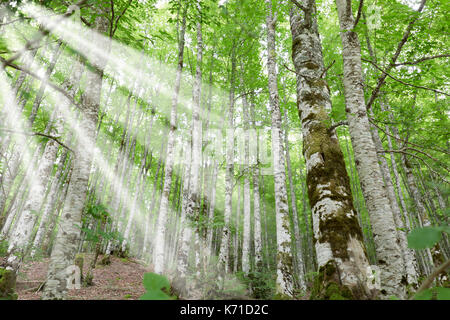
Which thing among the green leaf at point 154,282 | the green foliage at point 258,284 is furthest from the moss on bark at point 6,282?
the green foliage at point 258,284

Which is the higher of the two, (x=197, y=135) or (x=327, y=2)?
(x=327, y=2)

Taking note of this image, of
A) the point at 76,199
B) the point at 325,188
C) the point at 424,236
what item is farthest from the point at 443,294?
the point at 76,199

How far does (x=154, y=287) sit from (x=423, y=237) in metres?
1.47

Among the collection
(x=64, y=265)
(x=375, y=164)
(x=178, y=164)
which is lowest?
(x=64, y=265)

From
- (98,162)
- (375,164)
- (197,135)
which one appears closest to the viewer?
(375,164)

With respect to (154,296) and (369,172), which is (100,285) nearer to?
(154,296)

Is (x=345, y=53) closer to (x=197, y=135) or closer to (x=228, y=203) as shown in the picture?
(x=197, y=135)

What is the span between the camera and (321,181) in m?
2.55

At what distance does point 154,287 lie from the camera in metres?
1.28

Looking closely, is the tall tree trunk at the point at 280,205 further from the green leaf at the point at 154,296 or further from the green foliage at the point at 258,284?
→ the green leaf at the point at 154,296

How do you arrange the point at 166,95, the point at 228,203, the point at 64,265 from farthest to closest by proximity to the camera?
the point at 166,95 < the point at 228,203 < the point at 64,265
